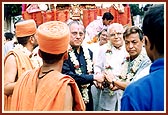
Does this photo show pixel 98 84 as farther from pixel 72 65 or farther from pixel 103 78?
pixel 72 65

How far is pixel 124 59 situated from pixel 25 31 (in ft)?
3.20

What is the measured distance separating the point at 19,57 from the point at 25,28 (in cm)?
28

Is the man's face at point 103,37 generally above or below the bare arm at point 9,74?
above

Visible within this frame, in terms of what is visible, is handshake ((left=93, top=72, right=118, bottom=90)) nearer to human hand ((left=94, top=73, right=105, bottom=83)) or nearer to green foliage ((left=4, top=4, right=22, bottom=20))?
human hand ((left=94, top=73, right=105, bottom=83))

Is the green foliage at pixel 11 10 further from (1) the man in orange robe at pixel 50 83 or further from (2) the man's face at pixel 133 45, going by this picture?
(2) the man's face at pixel 133 45

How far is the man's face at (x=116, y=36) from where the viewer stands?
4.05m

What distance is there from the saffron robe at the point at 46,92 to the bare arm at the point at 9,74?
0.16m

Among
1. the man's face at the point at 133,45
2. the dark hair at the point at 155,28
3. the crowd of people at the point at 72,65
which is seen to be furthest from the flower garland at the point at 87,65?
the dark hair at the point at 155,28

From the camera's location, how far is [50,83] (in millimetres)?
3740

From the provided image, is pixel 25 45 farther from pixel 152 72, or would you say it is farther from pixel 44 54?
pixel 152 72

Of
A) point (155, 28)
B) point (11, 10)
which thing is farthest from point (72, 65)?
point (155, 28)

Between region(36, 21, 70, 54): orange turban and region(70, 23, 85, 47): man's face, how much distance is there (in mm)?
88

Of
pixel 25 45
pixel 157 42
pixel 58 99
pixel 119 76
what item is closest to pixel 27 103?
pixel 58 99

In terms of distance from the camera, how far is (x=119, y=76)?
406 cm
